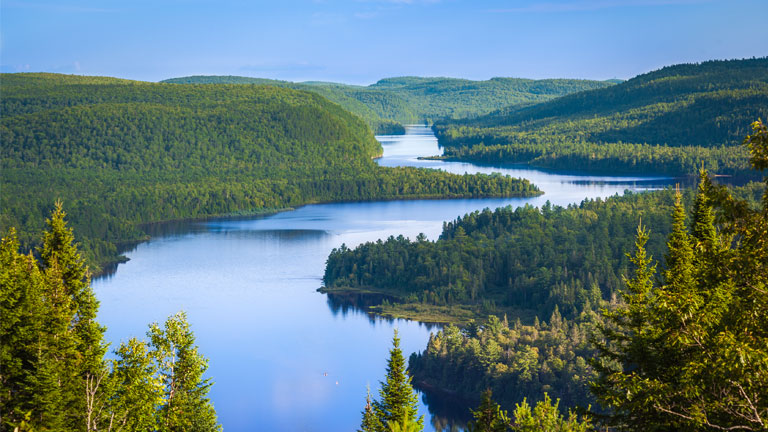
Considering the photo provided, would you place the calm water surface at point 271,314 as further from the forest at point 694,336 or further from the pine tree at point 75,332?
the forest at point 694,336

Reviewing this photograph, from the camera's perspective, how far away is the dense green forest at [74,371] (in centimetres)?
2373

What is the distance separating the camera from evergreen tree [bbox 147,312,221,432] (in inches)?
960

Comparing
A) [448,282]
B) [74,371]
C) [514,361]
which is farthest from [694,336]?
[448,282]

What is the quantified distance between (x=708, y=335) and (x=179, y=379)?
15018mm

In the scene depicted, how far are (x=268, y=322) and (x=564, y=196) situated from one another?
80.5m

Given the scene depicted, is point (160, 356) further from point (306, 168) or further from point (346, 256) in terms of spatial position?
point (306, 168)

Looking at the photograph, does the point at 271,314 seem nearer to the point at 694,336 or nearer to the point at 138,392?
the point at 138,392

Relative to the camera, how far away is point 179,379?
2544 cm

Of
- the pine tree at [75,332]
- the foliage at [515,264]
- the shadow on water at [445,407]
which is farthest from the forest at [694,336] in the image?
the foliage at [515,264]

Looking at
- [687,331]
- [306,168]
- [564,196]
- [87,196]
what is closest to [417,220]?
[564,196]

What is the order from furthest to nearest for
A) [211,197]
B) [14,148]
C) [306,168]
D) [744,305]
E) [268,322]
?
[306,168] → [14,148] → [211,197] → [268,322] → [744,305]

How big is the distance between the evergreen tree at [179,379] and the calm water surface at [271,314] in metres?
27.3

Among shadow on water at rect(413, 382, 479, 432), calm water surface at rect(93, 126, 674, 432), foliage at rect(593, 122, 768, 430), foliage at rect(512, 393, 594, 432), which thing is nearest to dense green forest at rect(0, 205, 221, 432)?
foliage at rect(512, 393, 594, 432)

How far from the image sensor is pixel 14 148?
172875mm
